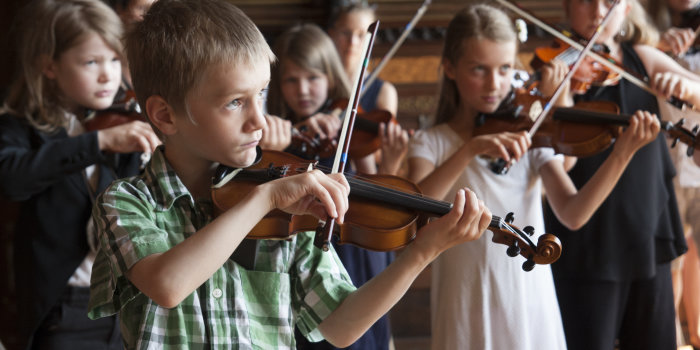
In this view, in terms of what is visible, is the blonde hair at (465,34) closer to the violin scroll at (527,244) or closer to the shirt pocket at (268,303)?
the violin scroll at (527,244)

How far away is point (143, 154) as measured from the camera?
1.63m

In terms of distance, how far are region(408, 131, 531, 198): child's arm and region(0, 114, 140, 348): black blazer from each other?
2.30 feet

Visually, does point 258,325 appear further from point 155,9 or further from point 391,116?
point 391,116

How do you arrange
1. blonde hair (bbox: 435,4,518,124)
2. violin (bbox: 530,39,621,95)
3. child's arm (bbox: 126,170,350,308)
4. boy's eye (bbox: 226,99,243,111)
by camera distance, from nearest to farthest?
child's arm (bbox: 126,170,350,308), boy's eye (bbox: 226,99,243,111), blonde hair (bbox: 435,4,518,124), violin (bbox: 530,39,621,95)

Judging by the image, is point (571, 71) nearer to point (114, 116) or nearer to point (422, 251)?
point (422, 251)

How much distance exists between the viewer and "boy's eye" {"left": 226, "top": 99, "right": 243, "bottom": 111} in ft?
3.31

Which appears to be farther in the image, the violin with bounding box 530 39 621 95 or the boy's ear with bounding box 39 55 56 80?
the violin with bounding box 530 39 621 95

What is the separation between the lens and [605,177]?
5.38ft

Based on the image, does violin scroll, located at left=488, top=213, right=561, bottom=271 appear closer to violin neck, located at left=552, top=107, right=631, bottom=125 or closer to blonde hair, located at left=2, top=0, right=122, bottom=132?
violin neck, located at left=552, top=107, right=631, bottom=125

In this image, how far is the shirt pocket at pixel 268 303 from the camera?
1073mm

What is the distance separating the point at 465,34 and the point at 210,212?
37.7 inches

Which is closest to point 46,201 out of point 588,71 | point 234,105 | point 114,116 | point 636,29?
point 114,116

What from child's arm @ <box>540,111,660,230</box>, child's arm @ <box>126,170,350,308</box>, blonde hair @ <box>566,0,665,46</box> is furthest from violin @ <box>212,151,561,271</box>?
blonde hair @ <box>566,0,665,46</box>

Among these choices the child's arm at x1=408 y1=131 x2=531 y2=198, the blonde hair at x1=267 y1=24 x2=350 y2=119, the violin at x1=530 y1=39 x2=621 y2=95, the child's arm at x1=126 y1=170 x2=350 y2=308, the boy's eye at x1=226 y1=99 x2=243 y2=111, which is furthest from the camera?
the blonde hair at x1=267 y1=24 x2=350 y2=119
